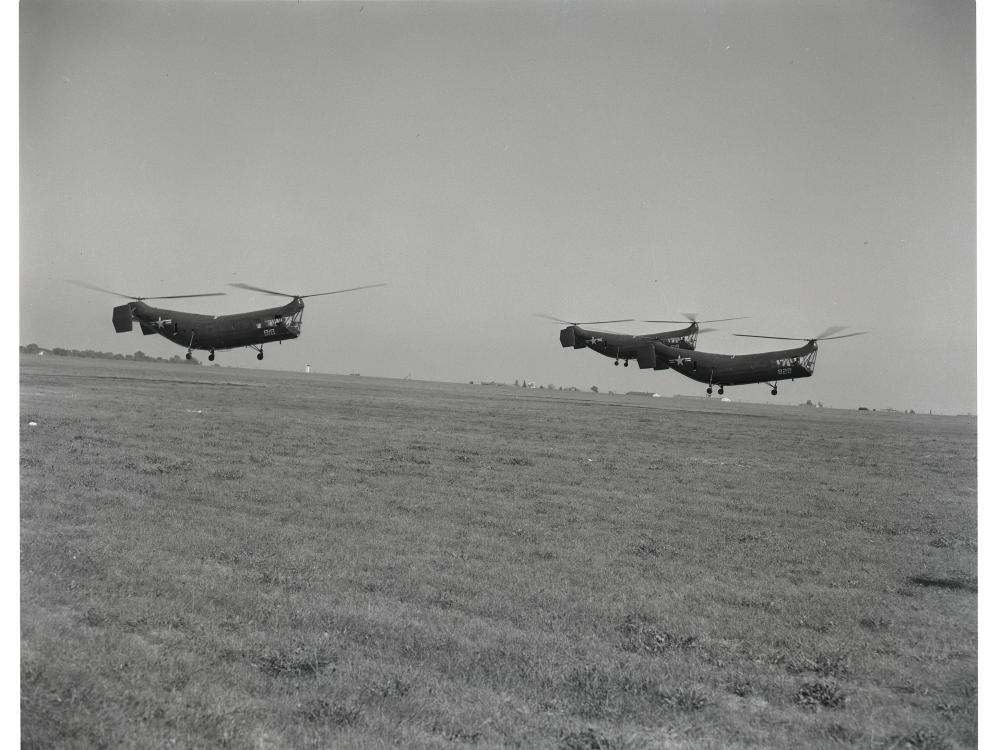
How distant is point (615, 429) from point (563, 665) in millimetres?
17228

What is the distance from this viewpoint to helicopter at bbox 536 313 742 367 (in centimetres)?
1462

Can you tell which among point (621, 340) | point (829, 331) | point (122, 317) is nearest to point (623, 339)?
point (621, 340)

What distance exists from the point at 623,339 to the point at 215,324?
9.30 metres

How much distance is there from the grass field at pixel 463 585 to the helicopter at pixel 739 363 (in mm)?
2999

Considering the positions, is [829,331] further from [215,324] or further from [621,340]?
[215,324]

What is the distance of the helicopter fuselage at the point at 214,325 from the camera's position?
13.6 meters

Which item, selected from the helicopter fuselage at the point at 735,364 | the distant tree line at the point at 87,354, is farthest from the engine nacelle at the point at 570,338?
the distant tree line at the point at 87,354

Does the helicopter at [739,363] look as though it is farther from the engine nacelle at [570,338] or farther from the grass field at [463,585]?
the grass field at [463,585]

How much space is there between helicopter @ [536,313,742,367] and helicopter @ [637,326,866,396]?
22cm

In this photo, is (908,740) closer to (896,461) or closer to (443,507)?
(443,507)

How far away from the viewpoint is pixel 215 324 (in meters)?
13.9

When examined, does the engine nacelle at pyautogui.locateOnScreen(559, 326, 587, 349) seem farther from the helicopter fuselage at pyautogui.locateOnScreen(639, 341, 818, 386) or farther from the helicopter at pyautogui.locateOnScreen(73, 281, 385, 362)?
the helicopter at pyautogui.locateOnScreen(73, 281, 385, 362)

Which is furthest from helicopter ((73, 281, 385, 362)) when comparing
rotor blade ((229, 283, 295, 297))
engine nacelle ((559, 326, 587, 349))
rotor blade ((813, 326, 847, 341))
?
rotor blade ((813, 326, 847, 341))

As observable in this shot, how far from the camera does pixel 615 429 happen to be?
2508 centimetres
